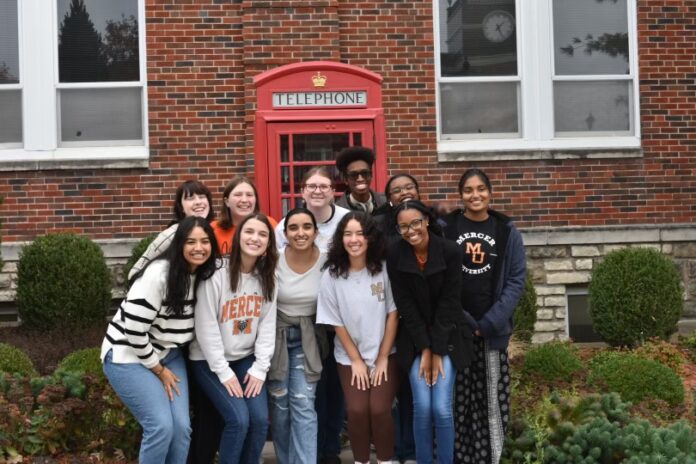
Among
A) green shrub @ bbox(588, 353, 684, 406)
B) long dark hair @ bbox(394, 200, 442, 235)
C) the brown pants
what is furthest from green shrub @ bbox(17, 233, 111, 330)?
green shrub @ bbox(588, 353, 684, 406)

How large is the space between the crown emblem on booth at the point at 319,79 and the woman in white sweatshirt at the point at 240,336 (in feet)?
7.67

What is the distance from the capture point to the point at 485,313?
5785mm

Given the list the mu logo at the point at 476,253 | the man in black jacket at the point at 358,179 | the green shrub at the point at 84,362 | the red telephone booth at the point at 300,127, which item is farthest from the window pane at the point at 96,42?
the mu logo at the point at 476,253

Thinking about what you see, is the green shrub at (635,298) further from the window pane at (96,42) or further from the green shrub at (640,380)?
the window pane at (96,42)

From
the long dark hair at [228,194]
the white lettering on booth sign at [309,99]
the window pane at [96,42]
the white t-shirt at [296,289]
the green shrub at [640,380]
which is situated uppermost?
the window pane at [96,42]

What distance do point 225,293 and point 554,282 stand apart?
589 centimetres

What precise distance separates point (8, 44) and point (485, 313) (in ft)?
22.2

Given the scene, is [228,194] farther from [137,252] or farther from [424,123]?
[424,123]

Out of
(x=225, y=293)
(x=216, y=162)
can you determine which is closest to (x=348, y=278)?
(x=225, y=293)

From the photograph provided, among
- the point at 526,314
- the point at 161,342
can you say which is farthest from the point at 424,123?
the point at 161,342

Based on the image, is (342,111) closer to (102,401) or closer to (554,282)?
(102,401)

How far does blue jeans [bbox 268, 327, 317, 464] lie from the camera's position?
5.69m

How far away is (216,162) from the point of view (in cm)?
1023

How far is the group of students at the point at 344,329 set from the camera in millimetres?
5402
